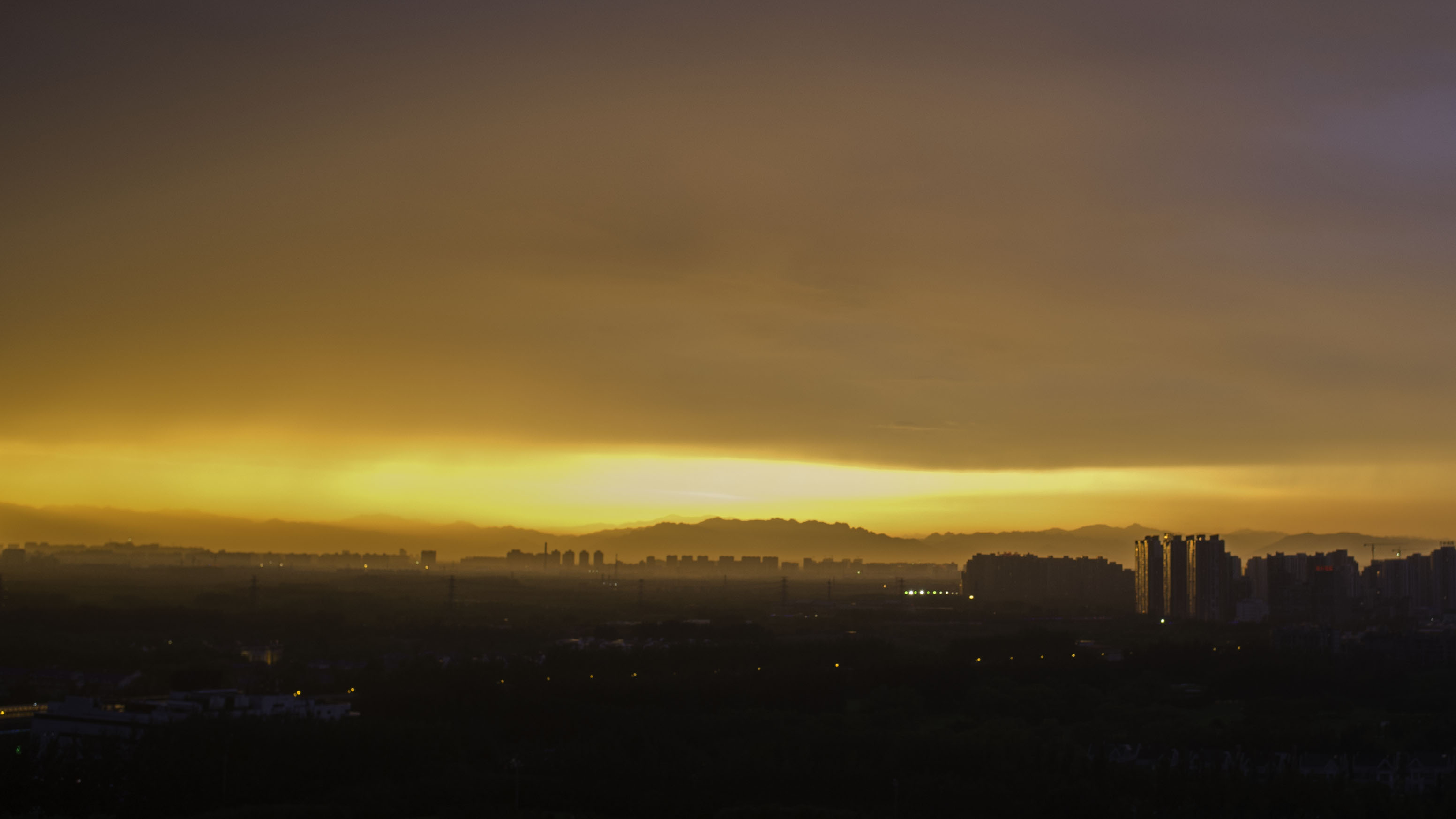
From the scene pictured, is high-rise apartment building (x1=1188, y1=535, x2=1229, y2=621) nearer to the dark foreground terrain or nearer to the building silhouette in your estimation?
the building silhouette

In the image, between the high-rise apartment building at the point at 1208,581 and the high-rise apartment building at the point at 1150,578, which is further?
the high-rise apartment building at the point at 1150,578

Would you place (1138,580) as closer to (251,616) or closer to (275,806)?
(251,616)

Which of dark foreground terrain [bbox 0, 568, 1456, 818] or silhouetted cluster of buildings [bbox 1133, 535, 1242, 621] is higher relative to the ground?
silhouetted cluster of buildings [bbox 1133, 535, 1242, 621]

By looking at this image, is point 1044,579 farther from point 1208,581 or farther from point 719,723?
point 719,723

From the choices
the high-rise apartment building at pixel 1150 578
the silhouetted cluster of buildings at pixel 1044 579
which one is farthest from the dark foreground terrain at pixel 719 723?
the silhouetted cluster of buildings at pixel 1044 579

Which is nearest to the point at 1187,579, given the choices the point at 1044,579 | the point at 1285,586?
the point at 1285,586

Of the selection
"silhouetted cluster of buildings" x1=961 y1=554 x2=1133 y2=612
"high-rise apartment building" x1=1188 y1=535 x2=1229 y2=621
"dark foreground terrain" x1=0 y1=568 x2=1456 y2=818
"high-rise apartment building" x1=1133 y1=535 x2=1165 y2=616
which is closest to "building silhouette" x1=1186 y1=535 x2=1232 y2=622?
"high-rise apartment building" x1=1188 y1=535 x2=1229 y2=621

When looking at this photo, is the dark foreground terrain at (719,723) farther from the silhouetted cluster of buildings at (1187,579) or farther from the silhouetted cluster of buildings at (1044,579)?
the silhouetted cluster of buildings at (1044,579)

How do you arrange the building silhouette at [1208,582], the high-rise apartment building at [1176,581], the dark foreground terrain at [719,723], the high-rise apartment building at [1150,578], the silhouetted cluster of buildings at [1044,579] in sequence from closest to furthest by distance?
the dark foreground terrain at [719,723] < the building silhouette at [1208,582] < the high-rise apartment building at [1176,581] < the high-rise apartment building at [1150,578] < the silhouetted cluster of buildings at [1044,579]
